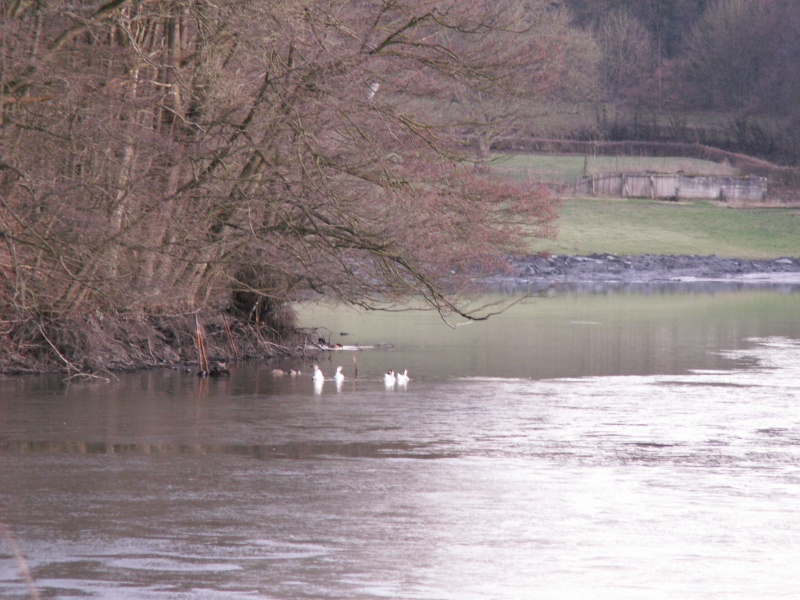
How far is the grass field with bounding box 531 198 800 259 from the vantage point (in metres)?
48.9

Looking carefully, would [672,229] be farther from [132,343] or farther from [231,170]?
[132,343]

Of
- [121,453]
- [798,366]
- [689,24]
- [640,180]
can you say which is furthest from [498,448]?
[689,24]

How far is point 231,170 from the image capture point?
54.6 feet

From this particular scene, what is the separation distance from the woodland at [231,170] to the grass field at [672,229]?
2819 centimetres

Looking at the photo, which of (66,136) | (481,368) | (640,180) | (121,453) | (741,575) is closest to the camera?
(741,575)

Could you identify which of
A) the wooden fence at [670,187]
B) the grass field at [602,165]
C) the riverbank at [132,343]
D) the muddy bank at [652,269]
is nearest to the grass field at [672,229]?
the muddy bank at [652,269]

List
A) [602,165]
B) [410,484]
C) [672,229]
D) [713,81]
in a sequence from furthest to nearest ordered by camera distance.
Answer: [713,81] < [602,165] < [672,229] < [410,484]

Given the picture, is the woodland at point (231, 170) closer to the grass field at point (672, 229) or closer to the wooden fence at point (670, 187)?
the grass field at point (672, 229)

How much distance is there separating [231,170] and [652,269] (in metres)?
31.9

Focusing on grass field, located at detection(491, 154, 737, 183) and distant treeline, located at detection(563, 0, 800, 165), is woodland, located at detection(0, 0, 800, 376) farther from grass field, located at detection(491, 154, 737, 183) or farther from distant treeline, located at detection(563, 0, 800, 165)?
distant treeline, located at detection(563, 0, 800, 165)

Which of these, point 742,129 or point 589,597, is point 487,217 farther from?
point 742,129

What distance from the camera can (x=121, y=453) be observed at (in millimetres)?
10258

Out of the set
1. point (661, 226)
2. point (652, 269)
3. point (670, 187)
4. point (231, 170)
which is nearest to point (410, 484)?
point (231, 170)

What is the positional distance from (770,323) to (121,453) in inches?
724
